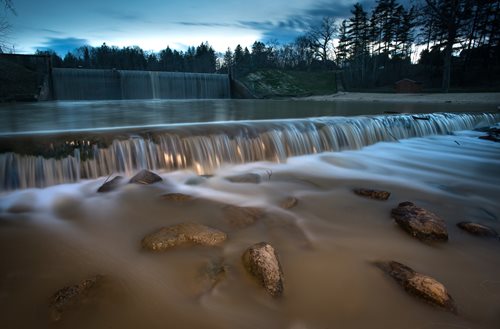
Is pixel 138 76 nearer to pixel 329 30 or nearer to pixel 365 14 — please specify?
pixel 365 14

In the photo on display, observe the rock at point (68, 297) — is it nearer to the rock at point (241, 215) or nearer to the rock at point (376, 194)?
the rock at point (241, 215)

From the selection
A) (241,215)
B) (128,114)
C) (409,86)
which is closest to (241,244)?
(241,215)

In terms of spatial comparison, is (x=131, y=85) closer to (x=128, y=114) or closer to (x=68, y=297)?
(x=128, y=114)

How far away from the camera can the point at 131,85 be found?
28734mm

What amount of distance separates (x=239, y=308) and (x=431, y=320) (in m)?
1.26

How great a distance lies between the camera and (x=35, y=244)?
2.81 metres

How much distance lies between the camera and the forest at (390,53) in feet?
108

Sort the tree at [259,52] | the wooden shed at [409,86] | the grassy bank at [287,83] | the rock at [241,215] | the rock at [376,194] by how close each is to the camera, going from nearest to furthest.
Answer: the rock at [241,215], the rock at [376,194], the wooden shed at [409,86], the grassy bank at [287,83], the tree at [259,52]

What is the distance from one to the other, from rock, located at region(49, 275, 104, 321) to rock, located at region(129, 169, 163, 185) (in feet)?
8.18

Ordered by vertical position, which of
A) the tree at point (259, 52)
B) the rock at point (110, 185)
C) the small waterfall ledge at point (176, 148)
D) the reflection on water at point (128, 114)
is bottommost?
the rock at point (110, 185)

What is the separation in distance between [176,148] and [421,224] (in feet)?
13.7

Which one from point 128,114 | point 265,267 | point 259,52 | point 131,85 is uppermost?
point 259,52

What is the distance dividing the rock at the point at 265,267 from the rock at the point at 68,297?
3.83 feet

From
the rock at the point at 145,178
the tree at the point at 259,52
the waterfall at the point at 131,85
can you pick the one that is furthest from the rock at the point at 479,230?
the tree at the point at 259,52
